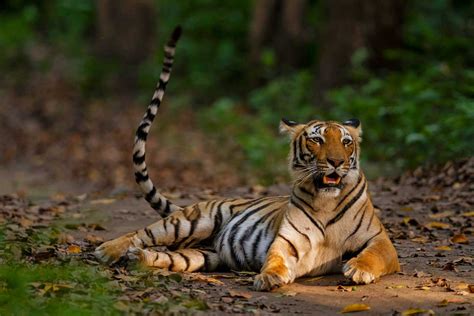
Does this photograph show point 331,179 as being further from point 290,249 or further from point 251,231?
point 251,231

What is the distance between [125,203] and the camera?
10469mm

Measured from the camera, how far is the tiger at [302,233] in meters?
6.40

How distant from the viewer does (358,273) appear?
6234 millimetres

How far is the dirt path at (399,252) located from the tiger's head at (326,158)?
66cm

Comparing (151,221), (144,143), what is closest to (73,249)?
(144,143)

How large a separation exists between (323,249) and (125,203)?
424cm

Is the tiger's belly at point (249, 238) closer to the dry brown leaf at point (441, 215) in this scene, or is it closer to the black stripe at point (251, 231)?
the black stripe at point (251, 231)

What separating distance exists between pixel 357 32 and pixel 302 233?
35.3 ft

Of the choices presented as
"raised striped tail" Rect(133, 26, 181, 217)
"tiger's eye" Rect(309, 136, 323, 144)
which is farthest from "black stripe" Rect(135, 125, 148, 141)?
"tiger's eye" Rect(309, 136, 323, 144)

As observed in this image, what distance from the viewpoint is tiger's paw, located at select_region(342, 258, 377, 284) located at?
20.5 feet

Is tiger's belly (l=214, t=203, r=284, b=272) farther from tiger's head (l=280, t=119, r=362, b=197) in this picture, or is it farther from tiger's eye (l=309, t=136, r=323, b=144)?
tiger's eye (l=309, t=136, r=323, b=144)

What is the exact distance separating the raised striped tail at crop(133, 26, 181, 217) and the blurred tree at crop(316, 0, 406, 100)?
9671 mm

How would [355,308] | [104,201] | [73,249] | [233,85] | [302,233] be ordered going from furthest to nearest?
[233,85] → [104,201] → [73,249] → [302,233] → [355,308]

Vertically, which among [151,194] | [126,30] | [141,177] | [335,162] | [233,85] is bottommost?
[151,194]
